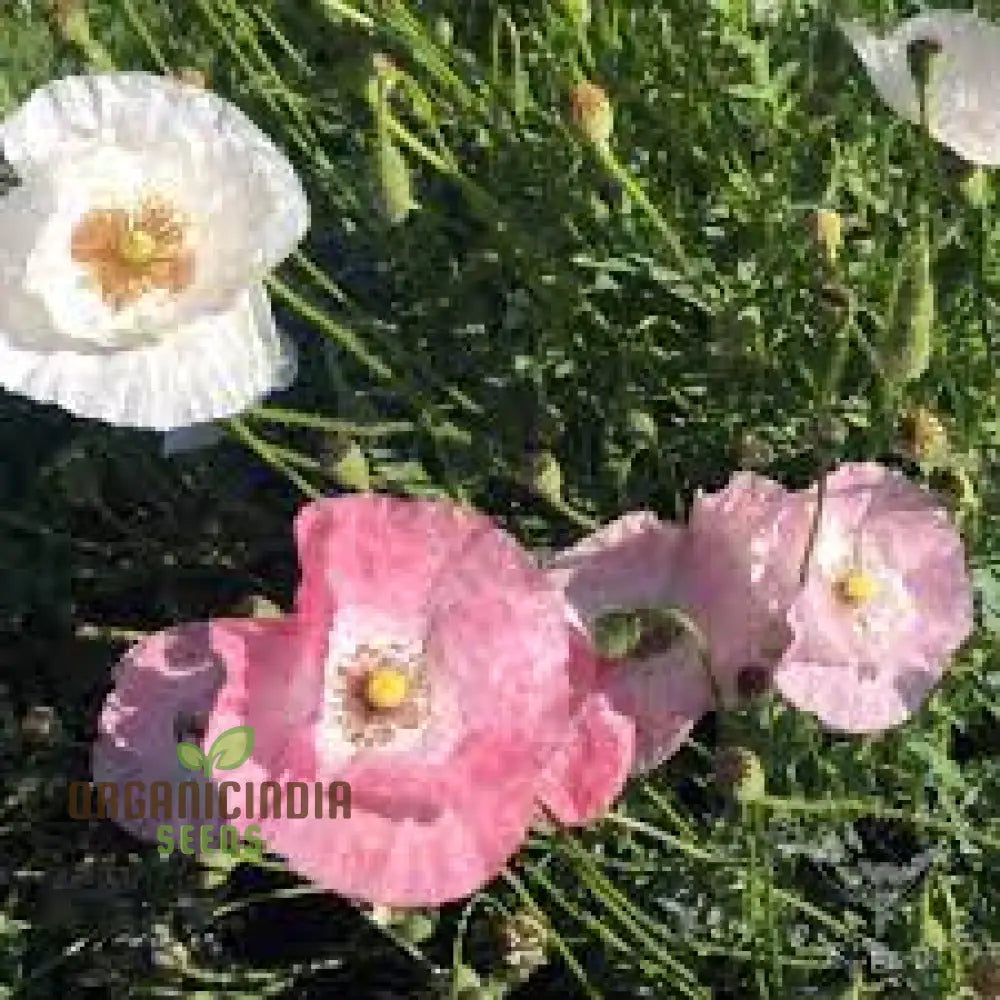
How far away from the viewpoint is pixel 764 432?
4.97 ft

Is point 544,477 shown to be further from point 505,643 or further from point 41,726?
point 41,726

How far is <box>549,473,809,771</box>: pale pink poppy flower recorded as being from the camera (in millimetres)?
1125

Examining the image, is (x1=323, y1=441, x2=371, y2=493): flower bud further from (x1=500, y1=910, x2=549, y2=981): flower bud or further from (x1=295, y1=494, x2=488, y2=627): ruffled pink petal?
(x1=500, y1=910, x2=549, y2=981): flower bud

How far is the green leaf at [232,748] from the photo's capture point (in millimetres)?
1019

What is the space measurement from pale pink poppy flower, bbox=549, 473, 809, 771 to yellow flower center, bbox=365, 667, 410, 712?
0.34 feet

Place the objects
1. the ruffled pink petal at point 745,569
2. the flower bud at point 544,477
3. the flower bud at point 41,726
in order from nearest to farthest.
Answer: the ruffled pink petal at point 745,569
the flower bud at point 544,477
the flower bud at point 41,726

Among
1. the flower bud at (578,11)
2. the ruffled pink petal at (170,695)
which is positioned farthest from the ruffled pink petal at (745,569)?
the flower bud at (578,11)

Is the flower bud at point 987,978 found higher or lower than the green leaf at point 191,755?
lower

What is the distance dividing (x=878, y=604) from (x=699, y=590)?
10cm

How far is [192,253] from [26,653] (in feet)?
2.08

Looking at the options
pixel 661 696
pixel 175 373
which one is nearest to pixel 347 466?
pixel 175 373

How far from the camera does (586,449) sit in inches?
63.2

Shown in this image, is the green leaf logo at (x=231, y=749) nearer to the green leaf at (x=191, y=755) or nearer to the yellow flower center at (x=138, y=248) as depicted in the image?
the green leaf at (x=191, y=755)

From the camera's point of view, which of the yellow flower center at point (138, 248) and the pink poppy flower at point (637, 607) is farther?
the yellow flower center at point (138, 248)
